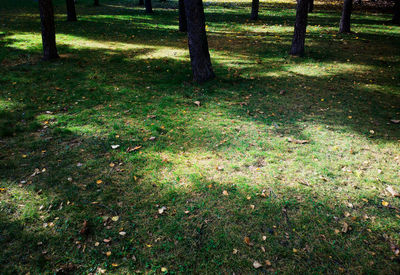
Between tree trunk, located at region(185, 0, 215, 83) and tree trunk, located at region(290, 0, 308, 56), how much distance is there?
4144mm

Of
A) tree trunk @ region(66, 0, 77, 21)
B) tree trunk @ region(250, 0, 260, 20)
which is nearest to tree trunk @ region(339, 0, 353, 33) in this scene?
tree trunk @ region(250, 0, 260, 20)

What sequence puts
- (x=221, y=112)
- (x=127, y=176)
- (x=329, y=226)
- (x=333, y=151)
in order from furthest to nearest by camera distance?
(x=221, y=112), (x=333, y=151), (x=127, y=176), (x=329, y=226)

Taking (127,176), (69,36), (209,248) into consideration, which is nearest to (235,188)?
(209,248)

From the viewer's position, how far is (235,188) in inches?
155

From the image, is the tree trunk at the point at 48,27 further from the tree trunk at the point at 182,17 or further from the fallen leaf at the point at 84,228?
the fallen leaf at the point at 84,228

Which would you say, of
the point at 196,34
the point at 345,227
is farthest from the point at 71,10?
the point at 345,227

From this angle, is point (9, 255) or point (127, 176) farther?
point (127, 176)

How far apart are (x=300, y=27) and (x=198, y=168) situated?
7.83 m

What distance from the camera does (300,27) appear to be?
9.30m

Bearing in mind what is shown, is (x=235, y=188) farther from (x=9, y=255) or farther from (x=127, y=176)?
(x=9, y=255)

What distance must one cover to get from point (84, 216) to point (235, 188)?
7.43 ft

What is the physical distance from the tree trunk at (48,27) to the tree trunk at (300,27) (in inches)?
343

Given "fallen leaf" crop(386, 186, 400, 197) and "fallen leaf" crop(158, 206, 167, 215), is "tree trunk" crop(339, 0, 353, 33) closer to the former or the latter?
"fallen leaf" crop(386, 186, 400, 197)

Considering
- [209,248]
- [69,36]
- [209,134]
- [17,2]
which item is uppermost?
[17,2]
